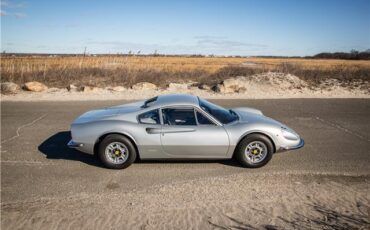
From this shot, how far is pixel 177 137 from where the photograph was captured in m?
5.54

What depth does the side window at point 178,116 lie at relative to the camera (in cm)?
569

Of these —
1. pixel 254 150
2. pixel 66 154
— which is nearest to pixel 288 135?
pixel 254 150

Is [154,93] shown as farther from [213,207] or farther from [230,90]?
[213,207]

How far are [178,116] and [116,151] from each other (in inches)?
51.1

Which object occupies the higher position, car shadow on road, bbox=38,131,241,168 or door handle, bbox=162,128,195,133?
door handle, bbox=162,128,195,133

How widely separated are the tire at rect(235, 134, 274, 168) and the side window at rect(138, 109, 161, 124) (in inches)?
62.6

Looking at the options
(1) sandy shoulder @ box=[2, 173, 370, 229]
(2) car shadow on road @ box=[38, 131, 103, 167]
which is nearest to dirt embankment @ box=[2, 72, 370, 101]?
(2) car shadow on road @ box=[38, 131, 103, 167]

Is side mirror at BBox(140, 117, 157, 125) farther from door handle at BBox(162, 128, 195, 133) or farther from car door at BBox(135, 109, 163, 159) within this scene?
door handle at BBox(162, 128, 195, 133)

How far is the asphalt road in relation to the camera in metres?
5.10

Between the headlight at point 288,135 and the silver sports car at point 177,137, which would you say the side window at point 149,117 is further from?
the headlight at point 288,135

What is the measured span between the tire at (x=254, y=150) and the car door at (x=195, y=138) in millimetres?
296

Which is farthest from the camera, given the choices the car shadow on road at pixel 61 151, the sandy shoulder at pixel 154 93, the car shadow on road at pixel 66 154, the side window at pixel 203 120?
the sandy shoulder at pixel 154 93

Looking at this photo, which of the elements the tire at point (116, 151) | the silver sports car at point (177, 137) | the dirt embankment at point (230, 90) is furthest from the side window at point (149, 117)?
the dirt embankment at point (230, 90)

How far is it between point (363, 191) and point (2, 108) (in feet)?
40.1
